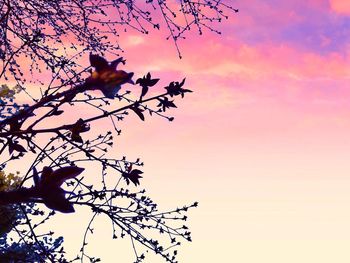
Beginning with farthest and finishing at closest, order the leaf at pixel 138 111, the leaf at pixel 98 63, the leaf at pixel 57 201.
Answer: the leaf at pixel 138 111
the leaf at pixel 98 63
the leaf at pixel 57 201

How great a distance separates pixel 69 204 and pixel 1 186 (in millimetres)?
822

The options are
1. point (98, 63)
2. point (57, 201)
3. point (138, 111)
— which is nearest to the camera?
point (57, 201)

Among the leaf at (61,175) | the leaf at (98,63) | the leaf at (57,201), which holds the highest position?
the leaf at (98,63)

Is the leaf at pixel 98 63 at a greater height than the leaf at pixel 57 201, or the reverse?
the leaf at pixel 98 63

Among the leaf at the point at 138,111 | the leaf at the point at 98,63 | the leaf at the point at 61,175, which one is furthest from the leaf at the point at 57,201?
the leaf at the point at 138,111

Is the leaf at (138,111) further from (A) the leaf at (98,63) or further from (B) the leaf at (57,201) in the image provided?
(B) the leaf at (57,201)

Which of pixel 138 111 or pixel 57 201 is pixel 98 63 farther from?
pixel 138 111

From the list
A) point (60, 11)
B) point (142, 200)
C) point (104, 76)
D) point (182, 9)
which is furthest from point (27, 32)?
point (104, 76)

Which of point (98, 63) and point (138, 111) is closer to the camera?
point (98, 63)

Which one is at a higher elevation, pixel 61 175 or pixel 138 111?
pixel 138 111

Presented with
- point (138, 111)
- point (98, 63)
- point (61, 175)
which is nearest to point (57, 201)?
point (61, 175)

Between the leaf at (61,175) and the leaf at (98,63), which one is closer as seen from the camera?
the leaf at (61,175)

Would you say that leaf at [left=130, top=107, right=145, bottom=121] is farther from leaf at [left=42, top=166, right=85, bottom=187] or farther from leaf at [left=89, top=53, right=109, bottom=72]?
leaf at [left=42, top=166, right=85, bottom=187]

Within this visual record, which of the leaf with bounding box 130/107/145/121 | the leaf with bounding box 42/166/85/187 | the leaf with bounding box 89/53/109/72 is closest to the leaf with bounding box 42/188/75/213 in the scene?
the leaf with bounding box 42/166/85/187
